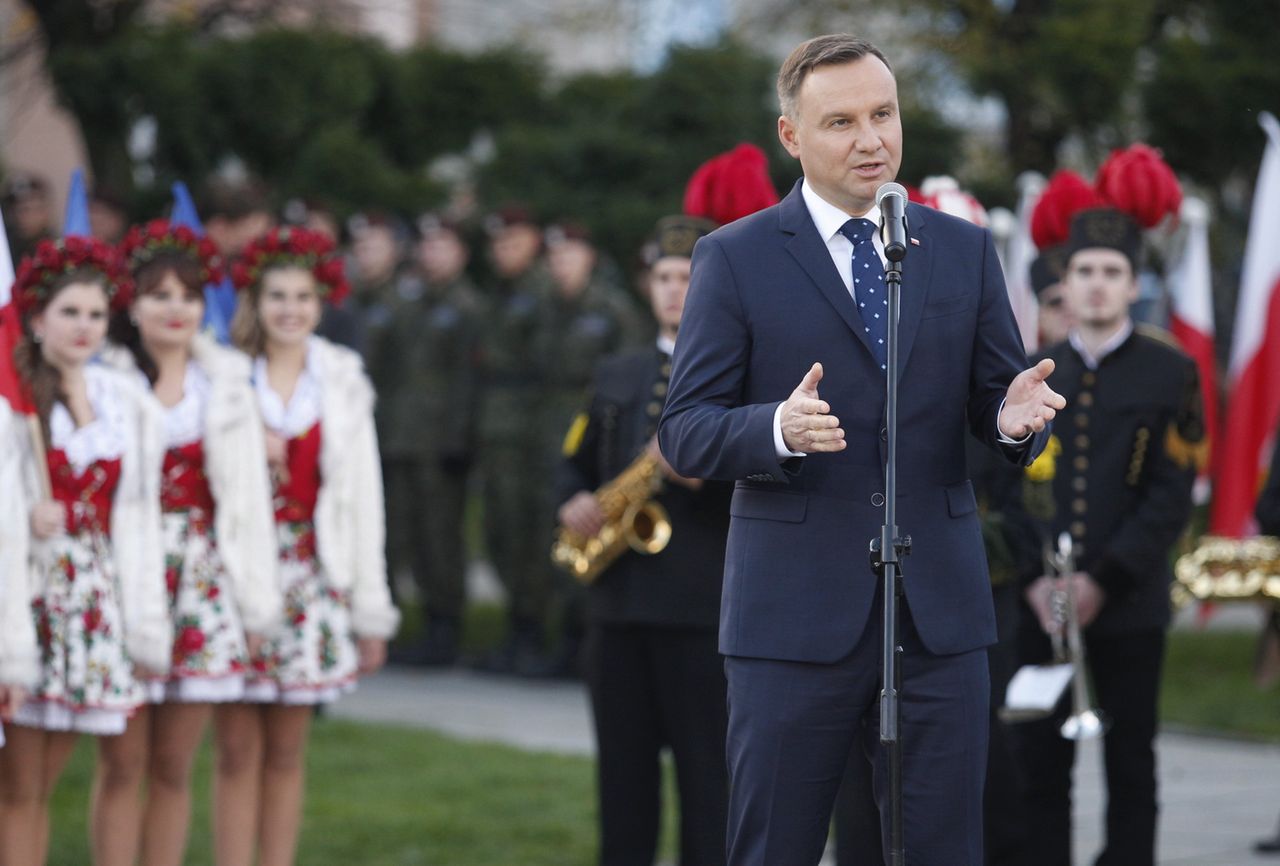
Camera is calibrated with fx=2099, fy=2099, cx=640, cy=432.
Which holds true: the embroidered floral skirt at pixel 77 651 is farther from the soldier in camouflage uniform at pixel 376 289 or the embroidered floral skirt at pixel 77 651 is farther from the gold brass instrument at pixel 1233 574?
the soldier in camouflage uniform at pixel 376 289

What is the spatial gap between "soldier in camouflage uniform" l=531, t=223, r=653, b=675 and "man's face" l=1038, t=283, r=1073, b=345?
14.7 feet

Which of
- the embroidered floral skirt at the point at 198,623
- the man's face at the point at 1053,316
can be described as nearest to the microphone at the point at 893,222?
the embroidered floral skirt at the point at 198,623

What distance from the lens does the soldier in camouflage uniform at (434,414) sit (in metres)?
13.1

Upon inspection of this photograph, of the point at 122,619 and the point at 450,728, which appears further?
the point at 450,728

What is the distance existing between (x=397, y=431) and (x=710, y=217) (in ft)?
22.5

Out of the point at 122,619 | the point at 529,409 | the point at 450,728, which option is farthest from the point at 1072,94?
the point at 122,619

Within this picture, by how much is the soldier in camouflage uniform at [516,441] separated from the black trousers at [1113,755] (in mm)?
6090

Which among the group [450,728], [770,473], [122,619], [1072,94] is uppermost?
[1072,94]

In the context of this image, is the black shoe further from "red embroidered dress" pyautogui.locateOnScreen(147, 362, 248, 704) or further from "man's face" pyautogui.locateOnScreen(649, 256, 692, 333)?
"red embroidered dress" pyautogui.locateOnScreen(147, 362, 248, 704)

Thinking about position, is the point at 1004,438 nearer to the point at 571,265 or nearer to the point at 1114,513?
the point at 1114,513

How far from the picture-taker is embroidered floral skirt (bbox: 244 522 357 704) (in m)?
6.65

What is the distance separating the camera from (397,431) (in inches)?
520

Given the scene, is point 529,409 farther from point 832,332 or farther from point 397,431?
point 832,332

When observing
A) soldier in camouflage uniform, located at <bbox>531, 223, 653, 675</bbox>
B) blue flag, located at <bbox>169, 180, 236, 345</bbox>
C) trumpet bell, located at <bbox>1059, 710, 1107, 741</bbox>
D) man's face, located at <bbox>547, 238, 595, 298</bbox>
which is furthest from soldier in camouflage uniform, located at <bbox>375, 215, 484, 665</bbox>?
trumpet bell, located at <bbox>1059, 710, 1107, 741</bbox>
